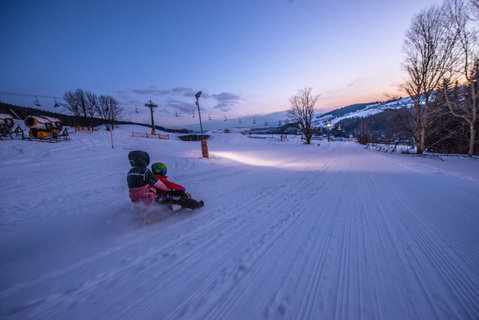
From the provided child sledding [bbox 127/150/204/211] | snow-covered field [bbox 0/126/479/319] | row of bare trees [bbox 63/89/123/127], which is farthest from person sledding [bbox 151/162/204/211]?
row of bare trees [bbox 63/89/123/127]

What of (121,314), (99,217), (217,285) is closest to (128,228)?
(99,217)

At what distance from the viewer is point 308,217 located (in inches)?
127

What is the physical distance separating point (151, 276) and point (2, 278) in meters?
1.84

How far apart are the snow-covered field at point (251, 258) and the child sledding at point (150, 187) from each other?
0.87 feet

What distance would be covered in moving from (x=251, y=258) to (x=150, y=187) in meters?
2.36

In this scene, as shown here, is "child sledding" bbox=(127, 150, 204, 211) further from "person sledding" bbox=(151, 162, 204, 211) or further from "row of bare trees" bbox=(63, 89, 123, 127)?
"row of bare trees" bbox=(63, 89, 123, 127)

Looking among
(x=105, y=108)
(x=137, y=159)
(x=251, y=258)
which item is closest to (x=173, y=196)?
(x=137, y=159)

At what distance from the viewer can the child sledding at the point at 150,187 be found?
3072 millimetres

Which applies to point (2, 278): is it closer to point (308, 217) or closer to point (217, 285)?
point (217, 285)

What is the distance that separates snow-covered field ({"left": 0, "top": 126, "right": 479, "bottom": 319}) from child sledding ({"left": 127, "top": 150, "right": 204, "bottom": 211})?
264 millimetres

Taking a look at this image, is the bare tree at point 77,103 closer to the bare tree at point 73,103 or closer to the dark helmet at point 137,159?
the bare tree at point 73,103

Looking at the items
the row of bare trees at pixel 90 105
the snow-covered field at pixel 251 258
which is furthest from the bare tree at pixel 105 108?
the snow-covered field at pixel 251 258

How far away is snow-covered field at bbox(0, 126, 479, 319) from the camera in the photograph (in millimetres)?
1547

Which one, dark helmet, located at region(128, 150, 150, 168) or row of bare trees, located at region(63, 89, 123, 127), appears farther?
row of bare trees, located at region(63, 89, 123, 127)
